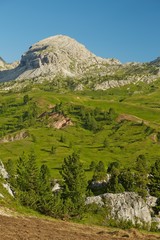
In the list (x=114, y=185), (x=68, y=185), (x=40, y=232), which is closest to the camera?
(x=40, y=232)

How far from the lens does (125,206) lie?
9856 cm

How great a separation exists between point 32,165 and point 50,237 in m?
61.7

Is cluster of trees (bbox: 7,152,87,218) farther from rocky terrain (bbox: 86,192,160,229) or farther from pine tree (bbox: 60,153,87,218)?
rocky terrain (bbox: 86,192,160,229)

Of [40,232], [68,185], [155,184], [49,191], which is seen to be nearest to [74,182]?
[68,185]

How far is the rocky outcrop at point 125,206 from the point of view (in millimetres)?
93438

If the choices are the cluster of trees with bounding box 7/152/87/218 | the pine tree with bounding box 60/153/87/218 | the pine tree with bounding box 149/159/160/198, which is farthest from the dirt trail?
the pine tree with bounding box 149/159/160/198

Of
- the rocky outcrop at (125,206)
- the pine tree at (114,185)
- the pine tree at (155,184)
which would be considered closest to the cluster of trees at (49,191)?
the rocky outcrop at (125,206)

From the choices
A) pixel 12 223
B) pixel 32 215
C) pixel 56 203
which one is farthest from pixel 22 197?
pixel 12 223

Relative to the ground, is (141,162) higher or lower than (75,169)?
higher

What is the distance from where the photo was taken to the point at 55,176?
568ft

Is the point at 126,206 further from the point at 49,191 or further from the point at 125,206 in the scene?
the point at 49,191

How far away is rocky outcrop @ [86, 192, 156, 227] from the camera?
93.4 meters

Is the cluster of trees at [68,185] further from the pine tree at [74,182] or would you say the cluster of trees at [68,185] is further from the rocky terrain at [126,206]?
the rocky terrain at [126,206]

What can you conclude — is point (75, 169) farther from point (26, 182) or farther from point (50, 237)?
point (50, 237)
